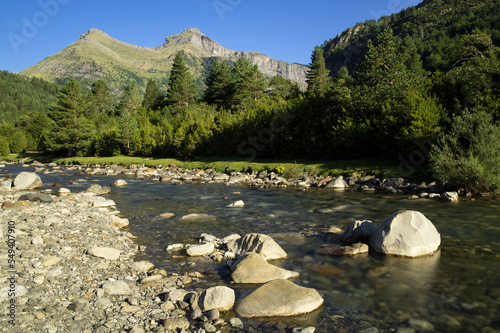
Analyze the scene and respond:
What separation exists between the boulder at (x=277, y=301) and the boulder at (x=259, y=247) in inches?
115

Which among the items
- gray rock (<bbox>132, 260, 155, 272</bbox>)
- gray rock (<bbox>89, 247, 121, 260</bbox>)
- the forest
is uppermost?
the forest

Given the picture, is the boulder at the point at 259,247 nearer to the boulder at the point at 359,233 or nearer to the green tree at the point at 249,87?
the boulder at the point at 359,233

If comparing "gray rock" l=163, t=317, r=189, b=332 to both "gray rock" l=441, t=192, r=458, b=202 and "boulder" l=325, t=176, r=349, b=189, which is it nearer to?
"gray rock" l=441, t=192, r=458, b=202

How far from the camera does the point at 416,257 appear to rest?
34.7 ft

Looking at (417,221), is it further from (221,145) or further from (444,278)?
(221,145)

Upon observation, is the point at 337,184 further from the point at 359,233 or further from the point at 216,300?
the point at 216,300

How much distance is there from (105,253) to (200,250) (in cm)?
305

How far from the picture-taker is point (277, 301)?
7168 millimetres

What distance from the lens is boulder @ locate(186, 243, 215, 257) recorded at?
10938 mm

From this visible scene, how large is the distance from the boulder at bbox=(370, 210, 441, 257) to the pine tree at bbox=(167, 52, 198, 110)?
88.5 metres

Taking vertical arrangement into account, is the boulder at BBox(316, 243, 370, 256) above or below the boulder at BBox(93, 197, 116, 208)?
below

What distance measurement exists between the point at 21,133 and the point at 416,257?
4794 inches

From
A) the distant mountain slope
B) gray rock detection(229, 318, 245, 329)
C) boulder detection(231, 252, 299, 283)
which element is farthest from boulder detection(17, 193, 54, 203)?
the distant mountain slope

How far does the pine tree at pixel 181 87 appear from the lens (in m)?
94.4
